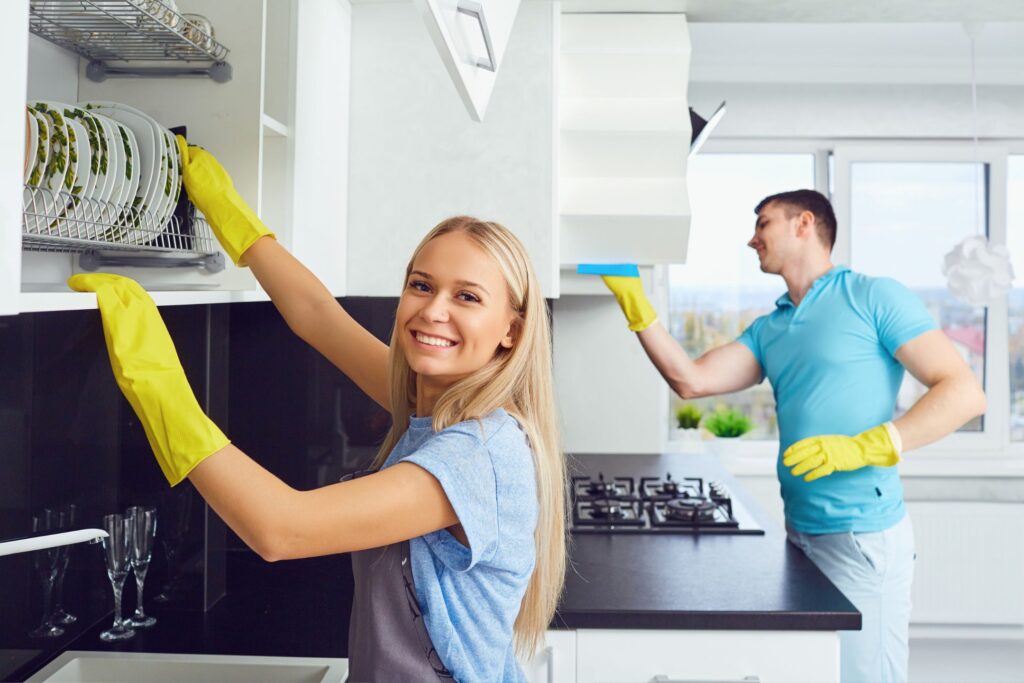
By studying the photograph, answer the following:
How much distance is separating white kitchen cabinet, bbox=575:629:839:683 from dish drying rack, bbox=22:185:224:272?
3.12 ft

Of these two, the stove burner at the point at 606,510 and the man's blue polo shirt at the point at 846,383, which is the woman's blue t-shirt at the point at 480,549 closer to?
the stove burner at the point at 606,510

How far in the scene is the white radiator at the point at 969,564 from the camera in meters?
4.12

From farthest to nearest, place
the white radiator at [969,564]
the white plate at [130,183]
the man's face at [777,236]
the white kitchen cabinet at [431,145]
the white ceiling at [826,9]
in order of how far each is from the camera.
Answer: the white radiator at [969,564] → the man's face at [777,236] → the white ceiling at [826,9] → the white kitchen cabinet at [431,145] → the white plate at [130,183]

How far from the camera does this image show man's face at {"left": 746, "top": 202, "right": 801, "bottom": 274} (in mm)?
2537

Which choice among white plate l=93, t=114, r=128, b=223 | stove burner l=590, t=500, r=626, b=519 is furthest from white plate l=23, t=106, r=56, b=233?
stove burner l=590, t=500, r=626, b=519

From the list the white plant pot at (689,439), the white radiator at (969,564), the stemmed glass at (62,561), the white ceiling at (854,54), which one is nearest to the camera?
the stemmed glass at (62,561)

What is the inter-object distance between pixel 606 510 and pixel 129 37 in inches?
62.9

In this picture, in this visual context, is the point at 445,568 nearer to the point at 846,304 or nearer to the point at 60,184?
the point at 60,184

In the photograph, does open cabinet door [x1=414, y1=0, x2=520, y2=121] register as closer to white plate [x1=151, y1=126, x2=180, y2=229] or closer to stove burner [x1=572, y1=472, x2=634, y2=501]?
white plate [x1=151, y1=126, x2=180, y2=229]

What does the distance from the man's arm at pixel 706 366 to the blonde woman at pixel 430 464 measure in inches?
55.1

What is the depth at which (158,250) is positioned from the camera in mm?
1297

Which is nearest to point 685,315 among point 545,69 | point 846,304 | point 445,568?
point 846,304

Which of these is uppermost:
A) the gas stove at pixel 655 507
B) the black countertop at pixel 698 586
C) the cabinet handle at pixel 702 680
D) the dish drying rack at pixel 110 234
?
the dish drying rack at pixel 110 234

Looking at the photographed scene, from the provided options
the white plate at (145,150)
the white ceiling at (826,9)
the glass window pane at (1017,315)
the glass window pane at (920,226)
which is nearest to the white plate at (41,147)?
the white plate at (145,150)
